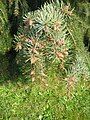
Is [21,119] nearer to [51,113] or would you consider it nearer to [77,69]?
[51,113]

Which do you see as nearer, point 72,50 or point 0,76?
point 72,50

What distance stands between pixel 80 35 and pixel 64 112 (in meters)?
0.90

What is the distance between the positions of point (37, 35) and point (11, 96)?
3.96 ft

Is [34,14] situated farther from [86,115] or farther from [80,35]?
[86,115]

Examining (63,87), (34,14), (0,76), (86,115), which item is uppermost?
(34,14)

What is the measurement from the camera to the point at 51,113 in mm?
3365

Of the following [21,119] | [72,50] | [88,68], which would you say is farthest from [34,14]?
[21,119]

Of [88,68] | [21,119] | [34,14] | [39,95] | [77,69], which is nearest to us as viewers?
[34,14]

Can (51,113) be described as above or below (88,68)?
below

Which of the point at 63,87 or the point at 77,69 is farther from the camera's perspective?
the point at 63,87

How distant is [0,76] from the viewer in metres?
3.65

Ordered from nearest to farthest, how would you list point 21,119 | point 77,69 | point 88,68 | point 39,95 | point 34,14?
point 34,14, point 77,69, point 88,68, point 21,119, point 39,95

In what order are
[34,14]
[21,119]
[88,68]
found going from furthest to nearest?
[21,119], [88,68], [34,14]

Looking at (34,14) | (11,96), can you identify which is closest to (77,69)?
(34,14)
